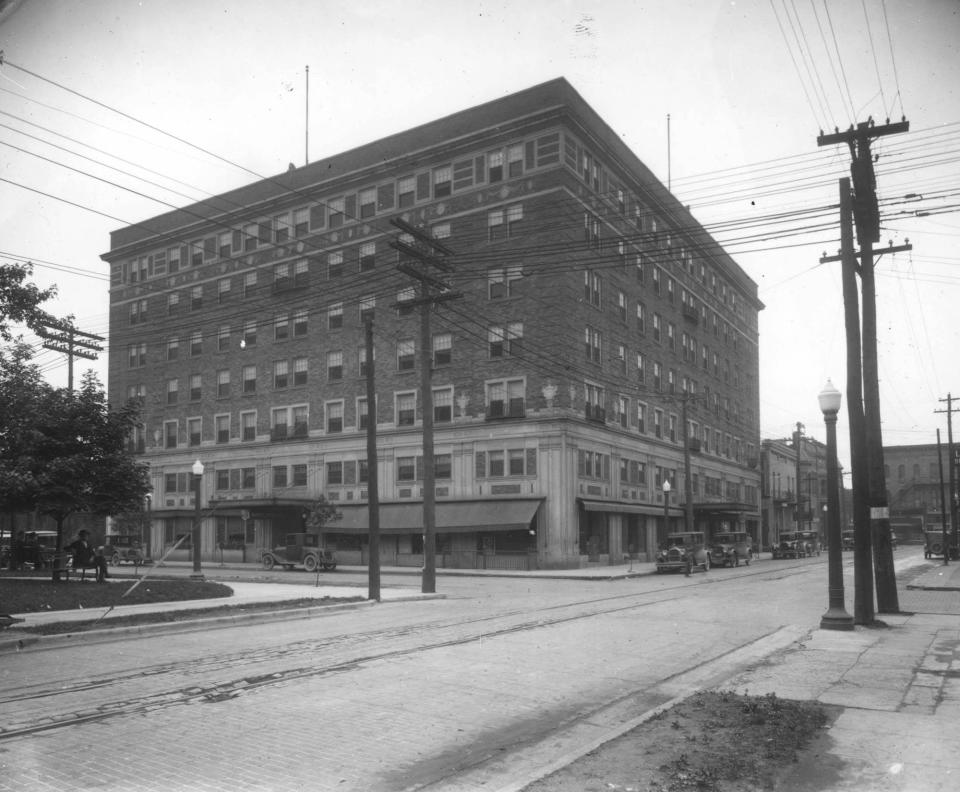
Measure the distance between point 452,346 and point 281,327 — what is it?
13.1 metres

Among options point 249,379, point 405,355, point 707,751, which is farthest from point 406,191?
point 707,751

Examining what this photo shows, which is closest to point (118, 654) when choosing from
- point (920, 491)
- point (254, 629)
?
point (254, 629)

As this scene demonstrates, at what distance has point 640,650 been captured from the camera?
1275cm

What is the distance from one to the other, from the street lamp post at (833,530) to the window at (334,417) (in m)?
36.6

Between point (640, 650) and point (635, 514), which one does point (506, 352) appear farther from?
point (640, 650)

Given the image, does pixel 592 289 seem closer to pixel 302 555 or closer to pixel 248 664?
pixel 302 555

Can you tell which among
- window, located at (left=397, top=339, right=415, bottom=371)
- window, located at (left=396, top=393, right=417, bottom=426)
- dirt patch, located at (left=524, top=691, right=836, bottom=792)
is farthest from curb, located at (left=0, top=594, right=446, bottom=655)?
window, located at (left=397, top=339, right=415, bottom=371)

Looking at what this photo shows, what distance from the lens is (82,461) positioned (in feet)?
76.6

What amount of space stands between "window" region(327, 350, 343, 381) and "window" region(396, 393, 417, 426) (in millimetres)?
4602

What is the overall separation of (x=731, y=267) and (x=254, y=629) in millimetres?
60481

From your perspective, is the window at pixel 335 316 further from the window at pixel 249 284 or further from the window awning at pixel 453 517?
the window awning at pixel 453 517

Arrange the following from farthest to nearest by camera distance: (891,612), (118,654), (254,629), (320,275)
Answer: (320,275), (891,612), (254,629), (118,654)

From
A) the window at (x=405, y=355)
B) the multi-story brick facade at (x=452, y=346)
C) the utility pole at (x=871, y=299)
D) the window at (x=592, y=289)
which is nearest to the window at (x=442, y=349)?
the multi-story brick facade at (x=452, y=346)

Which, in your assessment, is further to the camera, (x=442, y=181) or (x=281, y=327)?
(x=281, y=327)
